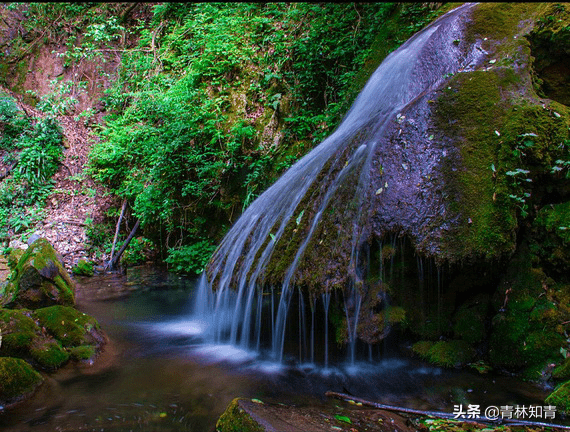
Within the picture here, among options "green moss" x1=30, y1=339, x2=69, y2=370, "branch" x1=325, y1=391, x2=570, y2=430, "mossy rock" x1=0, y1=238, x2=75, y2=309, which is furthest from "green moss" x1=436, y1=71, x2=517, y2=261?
"mossy rock" x1=0, y1=238, x2=75, y2=309

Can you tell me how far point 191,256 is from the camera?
308 inches

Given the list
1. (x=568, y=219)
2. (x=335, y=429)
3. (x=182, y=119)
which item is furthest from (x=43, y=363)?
(x=182, y=119)

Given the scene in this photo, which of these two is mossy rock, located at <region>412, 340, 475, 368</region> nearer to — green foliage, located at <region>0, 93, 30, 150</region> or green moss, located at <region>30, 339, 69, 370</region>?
green moss, located at <region>30, 339, 69, 370</region>

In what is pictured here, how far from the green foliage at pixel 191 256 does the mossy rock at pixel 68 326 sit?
342 centimetres

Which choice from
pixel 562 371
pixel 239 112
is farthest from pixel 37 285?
pixel 562 371

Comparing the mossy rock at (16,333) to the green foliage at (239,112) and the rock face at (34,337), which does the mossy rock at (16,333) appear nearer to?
the rock face at (34,337)

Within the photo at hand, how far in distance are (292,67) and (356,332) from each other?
242 inches

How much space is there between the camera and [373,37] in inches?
289

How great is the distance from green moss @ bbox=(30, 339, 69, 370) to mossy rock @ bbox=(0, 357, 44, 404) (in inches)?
13.6

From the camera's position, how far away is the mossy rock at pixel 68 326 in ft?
13.0

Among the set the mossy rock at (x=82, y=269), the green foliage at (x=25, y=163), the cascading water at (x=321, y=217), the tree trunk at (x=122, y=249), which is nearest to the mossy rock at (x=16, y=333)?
the cascading water at (x=321, y=217)

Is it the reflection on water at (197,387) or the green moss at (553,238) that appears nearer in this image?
the reflection on water at (197,387)

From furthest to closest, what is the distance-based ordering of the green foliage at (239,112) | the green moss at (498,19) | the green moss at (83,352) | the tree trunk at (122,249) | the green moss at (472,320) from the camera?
the tree trunk at (122,249), the green foliage at (239,112), the green moss at (498,19), the green moss at (83,352), the green moss at (472,320)

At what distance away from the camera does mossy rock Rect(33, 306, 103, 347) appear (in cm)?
395
